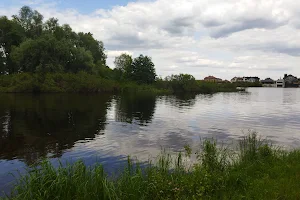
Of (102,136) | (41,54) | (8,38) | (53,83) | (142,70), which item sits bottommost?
(102,136)

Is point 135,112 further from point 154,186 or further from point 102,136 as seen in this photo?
point 154,186

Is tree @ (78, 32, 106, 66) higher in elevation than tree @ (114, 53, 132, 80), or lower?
higher

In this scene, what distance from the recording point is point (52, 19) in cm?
10506

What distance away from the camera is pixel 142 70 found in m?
128

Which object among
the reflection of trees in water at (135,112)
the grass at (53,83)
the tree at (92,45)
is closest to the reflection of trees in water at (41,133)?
the reflection of trees in water at (135,112)

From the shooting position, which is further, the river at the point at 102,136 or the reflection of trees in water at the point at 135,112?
the reflection of trees in water at the point at 135,112

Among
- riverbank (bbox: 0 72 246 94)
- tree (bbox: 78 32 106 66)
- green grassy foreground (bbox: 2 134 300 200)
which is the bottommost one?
green grassy foreground (bbox: 2 134 300 200)

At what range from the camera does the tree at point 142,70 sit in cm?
12694

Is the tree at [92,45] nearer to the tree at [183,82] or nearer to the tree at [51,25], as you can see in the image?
the tree at [51,25]

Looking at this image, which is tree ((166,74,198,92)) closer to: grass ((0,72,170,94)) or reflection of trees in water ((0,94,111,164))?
grass ((0,72,170,94))

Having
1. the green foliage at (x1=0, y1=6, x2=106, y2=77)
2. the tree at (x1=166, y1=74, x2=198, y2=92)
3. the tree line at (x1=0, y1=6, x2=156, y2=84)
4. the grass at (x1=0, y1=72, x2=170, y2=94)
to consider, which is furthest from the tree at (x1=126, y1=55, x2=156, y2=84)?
the green foliage at (x1=0, y1=6, x2=106, y2=77)

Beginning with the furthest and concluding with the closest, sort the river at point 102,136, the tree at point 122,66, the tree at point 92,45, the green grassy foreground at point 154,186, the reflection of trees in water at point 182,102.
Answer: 1. the tree at point 122,66
2. the tree at point 92,45
3. the reflection of trees in water at point 182,102
4. the river at point 102,136
5. the green grassy foreground at point 154,186

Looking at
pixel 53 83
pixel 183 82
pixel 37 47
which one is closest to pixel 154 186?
pixel 53 83

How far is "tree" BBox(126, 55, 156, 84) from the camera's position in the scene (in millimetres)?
126944
